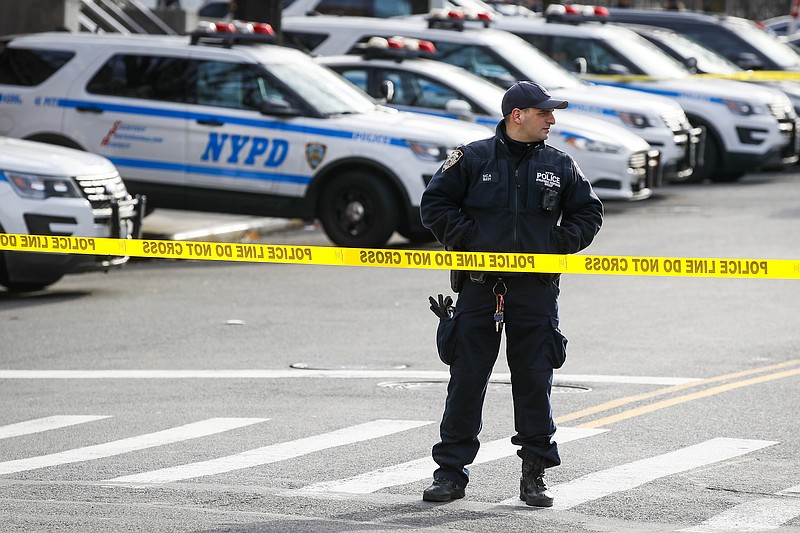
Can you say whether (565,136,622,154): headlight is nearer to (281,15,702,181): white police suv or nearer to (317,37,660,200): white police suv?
(317,37,660,200): white police suv

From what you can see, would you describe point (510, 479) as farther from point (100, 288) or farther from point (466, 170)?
point (100, 288)

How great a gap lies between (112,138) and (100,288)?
2.59m

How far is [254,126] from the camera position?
51.0ft

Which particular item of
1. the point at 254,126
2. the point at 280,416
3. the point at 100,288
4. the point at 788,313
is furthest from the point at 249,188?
the point at 280,416

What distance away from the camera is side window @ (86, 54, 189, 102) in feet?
51.9

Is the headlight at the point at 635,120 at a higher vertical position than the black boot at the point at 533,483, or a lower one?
lower

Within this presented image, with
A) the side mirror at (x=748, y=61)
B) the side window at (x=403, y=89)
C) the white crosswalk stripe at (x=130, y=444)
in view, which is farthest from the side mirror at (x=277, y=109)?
the side mirror at (x=748, y=61)

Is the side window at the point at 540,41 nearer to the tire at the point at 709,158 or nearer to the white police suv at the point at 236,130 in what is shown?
the tire at the point at 709,158

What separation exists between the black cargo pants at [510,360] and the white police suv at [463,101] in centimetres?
1086

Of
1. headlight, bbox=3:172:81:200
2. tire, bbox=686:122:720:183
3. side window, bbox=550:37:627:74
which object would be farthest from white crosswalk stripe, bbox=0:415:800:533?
tire, bbox=686:122:720:183

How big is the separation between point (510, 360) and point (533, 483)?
19.7 inches

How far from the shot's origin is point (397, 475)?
23.1ft

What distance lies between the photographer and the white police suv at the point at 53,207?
41.1 feet

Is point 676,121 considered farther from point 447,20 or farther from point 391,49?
point 391,49
